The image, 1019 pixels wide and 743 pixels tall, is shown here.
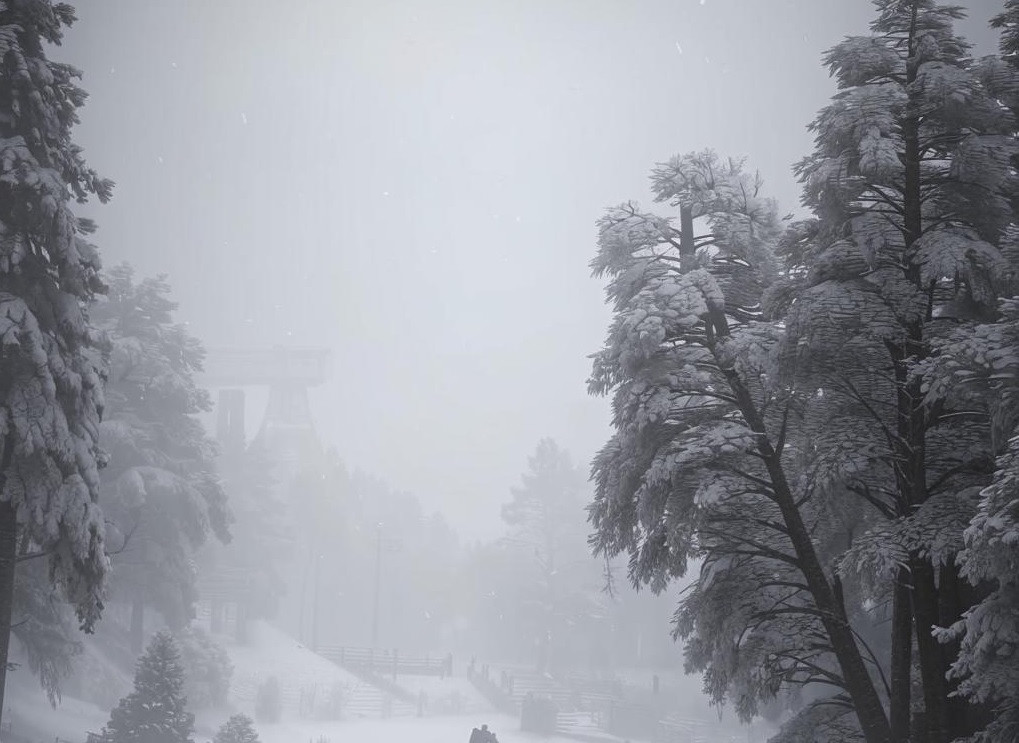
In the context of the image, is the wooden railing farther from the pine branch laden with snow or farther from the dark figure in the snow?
the pine branch laden with snow

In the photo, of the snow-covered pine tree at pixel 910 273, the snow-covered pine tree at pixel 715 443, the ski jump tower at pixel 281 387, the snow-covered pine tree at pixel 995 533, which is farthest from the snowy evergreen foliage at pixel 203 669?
the ski jump tower at pixel 281 387

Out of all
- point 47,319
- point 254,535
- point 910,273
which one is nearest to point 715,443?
point 910,273

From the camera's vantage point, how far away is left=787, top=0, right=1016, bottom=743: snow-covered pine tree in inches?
334

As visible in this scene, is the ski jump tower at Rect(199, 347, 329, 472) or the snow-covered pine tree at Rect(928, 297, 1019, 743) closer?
the snow-covered pine tree at Rect(928, 297, 1019, 743)

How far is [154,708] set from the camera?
1967 centimetres

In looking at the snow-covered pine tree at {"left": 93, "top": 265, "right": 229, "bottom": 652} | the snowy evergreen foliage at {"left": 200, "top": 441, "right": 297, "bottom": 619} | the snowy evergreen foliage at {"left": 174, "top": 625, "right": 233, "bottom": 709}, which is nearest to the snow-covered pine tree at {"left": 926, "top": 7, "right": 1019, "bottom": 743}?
the snow-covered pine tree at {"left": 93, "top": 265, "right": 229, "bottom": 652}

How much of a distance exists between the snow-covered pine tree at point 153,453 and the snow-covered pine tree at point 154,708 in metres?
5.19

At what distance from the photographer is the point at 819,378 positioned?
30.1ft

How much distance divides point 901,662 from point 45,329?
11.0m

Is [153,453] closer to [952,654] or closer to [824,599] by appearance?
[824,599]

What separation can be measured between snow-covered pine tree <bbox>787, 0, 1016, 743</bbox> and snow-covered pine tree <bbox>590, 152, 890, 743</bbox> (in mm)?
679

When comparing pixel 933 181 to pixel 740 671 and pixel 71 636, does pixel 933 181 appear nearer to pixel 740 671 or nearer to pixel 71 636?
pixel 740 671

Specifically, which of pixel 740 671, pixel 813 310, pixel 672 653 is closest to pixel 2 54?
pixel 813 310

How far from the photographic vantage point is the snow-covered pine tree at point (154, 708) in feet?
63.2
